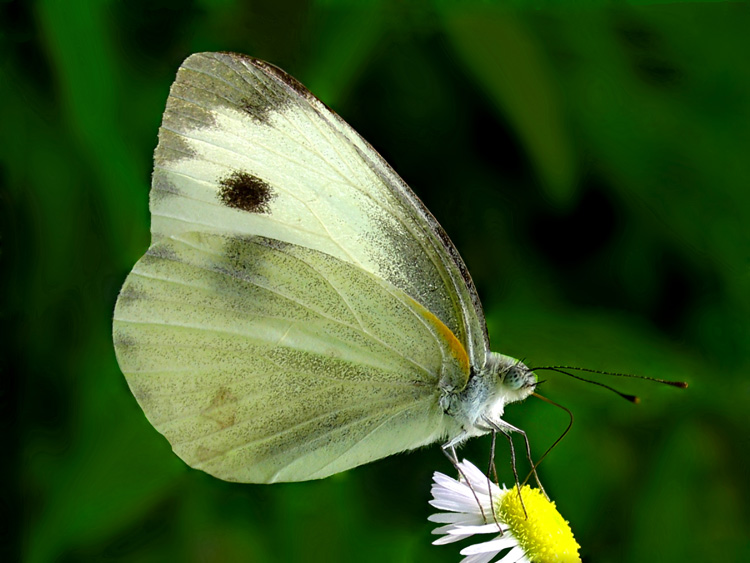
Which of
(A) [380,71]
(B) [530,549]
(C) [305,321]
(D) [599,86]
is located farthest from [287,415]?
(D) [599,86]

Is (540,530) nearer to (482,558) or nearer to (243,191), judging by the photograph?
(482,558)

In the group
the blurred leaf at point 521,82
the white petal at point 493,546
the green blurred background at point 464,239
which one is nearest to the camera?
the white petal at point 493,546

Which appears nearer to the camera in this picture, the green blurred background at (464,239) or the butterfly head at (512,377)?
the butterfly head at (512,377)

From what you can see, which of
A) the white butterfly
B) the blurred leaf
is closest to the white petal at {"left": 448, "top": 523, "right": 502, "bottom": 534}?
the white butterfly

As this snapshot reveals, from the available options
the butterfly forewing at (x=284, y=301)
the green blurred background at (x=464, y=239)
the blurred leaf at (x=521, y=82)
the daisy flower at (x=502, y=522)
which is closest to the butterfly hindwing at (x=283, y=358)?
the butterfly forewing at (x=284, y=301)

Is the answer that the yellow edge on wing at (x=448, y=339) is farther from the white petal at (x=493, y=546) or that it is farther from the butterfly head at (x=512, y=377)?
the white petal at (x=493, y=546)

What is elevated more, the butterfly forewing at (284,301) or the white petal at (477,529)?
the butterfly forewing at (284,301)

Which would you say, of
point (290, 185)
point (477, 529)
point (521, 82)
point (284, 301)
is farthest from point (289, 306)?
point (521, 82)
